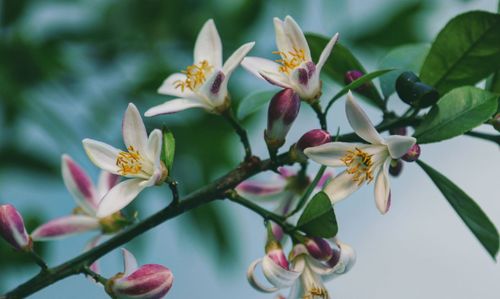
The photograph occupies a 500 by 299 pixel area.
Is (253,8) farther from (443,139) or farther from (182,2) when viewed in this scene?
(443,139)

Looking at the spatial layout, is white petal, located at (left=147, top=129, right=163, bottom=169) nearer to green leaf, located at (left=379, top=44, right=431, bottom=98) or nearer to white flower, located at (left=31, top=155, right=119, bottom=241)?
white flower, located at (left=31, top=155, right=119, bottom=241)

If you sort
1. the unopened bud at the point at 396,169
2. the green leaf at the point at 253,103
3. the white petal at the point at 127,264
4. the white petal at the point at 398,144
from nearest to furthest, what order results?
1. the white petal at the point at 398,144
2. the white petal at the point at 127,264
3. the unopened bud at the point at 396,169
4. the green leaf at the point at 253,103

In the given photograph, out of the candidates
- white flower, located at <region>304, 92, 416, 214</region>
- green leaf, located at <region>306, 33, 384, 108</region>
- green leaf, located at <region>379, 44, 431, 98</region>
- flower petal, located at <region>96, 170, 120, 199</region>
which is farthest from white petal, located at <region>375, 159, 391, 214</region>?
flower petal, located at <region>96, 170, 120, 199</region>

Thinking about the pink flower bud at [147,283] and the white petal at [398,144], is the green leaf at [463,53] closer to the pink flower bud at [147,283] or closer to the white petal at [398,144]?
the white petal at [398,144]

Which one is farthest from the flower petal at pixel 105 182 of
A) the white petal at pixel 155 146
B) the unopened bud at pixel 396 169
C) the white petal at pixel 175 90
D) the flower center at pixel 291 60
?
the unopened bud at pixel 396 169

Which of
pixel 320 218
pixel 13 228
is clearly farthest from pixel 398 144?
pixel 13 228

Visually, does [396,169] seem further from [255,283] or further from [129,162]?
[129,162]
